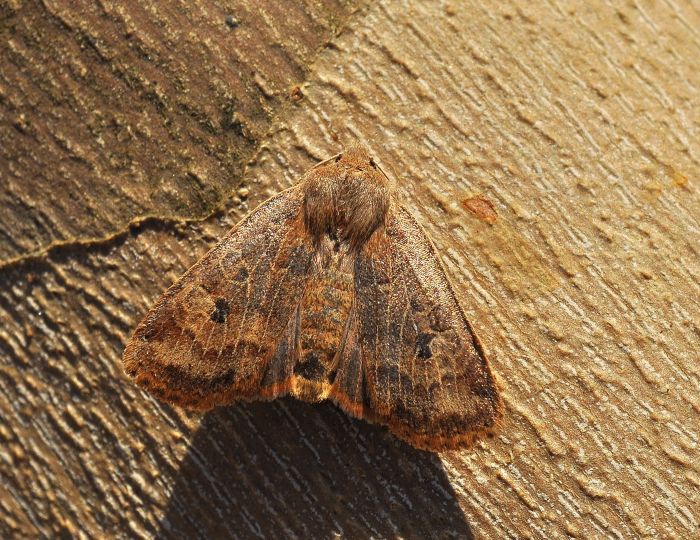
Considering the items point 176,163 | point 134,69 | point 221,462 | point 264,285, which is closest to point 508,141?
point 264,285

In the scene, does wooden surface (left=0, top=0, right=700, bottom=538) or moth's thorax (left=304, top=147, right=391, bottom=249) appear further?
moth's thorax (left=304, top=147, right=391, bottom=249)

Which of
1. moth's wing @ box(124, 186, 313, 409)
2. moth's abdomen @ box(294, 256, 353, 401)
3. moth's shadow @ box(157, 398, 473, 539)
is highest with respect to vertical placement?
moth's wing @ box(124, 186, 313, 409)

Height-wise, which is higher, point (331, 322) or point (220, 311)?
point (220, 311)

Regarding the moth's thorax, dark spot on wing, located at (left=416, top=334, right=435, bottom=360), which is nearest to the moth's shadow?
dark spot on wing, located at (left=416, top=334, right=435, bottom=360)

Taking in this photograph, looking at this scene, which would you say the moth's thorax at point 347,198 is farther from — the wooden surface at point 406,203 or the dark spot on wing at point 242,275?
the dark spot on wing at point 242,275

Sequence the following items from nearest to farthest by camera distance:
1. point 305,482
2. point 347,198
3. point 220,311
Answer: point 305,482
point 220,311
point 347,198

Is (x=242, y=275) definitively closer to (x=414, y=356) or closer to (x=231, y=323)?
(x=231, y=323)

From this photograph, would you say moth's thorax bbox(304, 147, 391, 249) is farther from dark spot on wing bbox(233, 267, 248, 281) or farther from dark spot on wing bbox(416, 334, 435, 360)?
dark spot on wing bbox(416, 334, 435, 360)

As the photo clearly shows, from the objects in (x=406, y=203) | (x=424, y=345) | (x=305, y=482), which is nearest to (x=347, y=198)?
(x=406, y=203)
